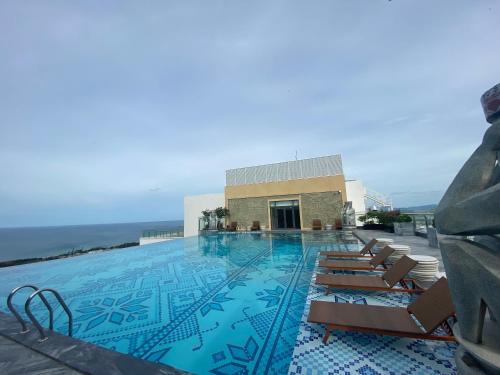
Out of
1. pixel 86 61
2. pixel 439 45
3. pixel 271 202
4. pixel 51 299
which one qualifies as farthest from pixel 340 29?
pixel 271 202

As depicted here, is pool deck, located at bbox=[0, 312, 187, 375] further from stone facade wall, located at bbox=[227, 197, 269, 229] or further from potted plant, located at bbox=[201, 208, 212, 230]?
potted plant, located at bbox=[201, 208, 212, 230]

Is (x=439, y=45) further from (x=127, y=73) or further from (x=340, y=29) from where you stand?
(x=127, y=73)

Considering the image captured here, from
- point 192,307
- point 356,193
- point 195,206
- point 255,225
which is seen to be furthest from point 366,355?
point 195,206

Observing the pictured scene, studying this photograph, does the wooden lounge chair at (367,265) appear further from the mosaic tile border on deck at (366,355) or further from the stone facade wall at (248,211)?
the stone facade wall at (248,211)

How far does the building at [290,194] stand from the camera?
65.1 feet

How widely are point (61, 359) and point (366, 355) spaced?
3.36 metres

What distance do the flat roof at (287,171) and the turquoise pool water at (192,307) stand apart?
13.0 meters

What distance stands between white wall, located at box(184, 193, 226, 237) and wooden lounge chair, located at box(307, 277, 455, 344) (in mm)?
21421

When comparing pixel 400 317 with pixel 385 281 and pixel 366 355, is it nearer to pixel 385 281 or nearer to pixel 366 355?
pixel 366 355

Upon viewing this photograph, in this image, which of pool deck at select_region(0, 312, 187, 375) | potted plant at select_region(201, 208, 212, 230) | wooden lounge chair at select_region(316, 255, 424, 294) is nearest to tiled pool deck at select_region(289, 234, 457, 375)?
wooden lounge chair at select_region(316, 255, 424, 294)

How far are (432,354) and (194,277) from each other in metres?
6.28

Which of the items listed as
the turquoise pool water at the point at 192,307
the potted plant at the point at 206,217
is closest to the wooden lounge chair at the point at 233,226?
the potted plant at the point at 206,217

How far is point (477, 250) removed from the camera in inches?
64.9

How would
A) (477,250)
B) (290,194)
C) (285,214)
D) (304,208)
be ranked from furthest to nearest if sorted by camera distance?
1. (285,214)
2. (290,194)
3. (304,208)
4. (477,250)
